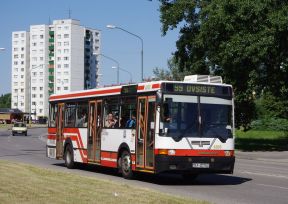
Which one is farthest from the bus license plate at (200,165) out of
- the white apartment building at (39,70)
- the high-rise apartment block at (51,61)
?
the white apartment building at (39,70)

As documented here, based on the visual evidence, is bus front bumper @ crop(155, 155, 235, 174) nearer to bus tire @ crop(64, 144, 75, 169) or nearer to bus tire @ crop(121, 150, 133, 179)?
bus tire @ crop(121, 150, 133, 179)

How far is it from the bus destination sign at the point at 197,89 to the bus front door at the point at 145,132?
56 cm

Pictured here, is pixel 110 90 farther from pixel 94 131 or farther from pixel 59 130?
pixel 59 130

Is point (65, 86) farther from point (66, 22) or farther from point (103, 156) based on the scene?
point (103, 156)

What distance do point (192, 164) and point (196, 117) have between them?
123 cm

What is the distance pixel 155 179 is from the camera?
727 inches

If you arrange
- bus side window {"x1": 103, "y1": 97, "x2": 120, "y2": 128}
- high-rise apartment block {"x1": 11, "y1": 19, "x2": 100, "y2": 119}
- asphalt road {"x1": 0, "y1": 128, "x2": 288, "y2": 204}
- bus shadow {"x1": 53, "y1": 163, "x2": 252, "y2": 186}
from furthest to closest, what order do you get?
1. high-rise apartment block {"x1": 11, "y1": 19, "x2": 100, "y2": 119}
2. bus side window {"x1": 103, "y1": 97, "x2": 120, "y2": 128}
3. bus shadow {"x1": 53, "y1": 163, "x2": 252, "y2": 186}
4. asphalt road {"x1": 0, "y1": 128, "x2": 288, "y2": 204}

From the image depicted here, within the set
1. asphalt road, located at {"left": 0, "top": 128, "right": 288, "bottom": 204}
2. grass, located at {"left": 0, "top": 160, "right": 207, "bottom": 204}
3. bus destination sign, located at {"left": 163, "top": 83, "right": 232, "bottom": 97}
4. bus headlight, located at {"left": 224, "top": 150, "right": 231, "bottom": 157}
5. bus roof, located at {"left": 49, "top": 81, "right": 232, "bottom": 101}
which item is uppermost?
bus roof, located at {"left": 49, "top": 81, "right": 232, "bottom": 101}

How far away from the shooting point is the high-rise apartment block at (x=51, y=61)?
179 metres

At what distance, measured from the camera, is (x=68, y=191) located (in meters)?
12.6

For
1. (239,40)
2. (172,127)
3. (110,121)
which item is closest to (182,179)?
(110,121)

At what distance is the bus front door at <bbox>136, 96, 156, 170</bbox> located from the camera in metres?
16.6

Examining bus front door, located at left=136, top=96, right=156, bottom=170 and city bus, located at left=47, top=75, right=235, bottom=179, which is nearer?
city bus, located at left=47, top=75, right=235, bottom=179

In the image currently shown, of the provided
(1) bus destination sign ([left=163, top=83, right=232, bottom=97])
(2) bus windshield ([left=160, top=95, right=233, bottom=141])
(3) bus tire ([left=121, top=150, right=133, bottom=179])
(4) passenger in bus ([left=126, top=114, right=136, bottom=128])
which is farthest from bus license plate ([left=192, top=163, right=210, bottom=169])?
(4) passenger in bus ([left=126, top=114, right=136, bottom=128])
